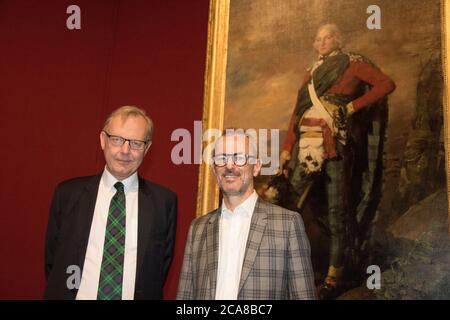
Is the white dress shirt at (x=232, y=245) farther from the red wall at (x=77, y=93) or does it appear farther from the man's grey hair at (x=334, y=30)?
the man's grey hair at (x=334, y=30)

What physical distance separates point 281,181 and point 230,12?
153 centimetres

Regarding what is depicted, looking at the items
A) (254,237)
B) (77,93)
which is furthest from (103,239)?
(77,93)

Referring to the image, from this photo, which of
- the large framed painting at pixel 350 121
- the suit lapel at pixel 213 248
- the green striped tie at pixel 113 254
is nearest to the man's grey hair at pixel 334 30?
the large framed painting at pixel 350 121

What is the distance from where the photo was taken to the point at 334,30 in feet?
12.2

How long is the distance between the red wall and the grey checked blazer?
4.08 feet

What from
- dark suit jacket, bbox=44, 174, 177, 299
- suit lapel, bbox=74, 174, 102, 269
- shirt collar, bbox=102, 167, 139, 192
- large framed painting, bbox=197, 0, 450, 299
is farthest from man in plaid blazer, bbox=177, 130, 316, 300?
large framed painting, bbox=197, 0, 450, 299

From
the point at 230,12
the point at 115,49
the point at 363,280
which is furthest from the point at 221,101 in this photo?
the point at 363,280

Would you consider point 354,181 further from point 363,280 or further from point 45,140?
point 45,140

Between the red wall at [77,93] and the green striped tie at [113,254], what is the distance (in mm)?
1251

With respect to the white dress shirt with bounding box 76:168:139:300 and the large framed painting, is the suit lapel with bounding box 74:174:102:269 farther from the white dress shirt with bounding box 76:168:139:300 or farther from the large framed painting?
the large framed painting

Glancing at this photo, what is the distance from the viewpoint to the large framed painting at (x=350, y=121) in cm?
323

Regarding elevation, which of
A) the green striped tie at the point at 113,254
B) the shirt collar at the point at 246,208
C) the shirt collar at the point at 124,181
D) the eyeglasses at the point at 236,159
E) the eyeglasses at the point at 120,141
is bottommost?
the green striped tie at the point at 113,254

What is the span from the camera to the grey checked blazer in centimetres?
227

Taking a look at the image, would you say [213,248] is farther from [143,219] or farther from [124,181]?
[124,181]
